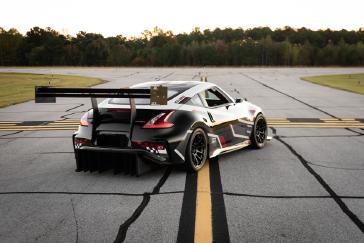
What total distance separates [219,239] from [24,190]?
2865mm

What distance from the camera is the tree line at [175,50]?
127 meters

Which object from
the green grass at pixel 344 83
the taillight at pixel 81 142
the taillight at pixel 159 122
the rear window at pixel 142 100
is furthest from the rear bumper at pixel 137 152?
the green grass at pixel 344 83

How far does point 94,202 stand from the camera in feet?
16.9

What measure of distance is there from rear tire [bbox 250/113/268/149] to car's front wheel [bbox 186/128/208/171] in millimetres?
1711

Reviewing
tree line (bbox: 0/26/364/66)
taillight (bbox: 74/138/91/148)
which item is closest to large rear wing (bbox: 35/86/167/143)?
taillight (bbox: 74/138/91/148)

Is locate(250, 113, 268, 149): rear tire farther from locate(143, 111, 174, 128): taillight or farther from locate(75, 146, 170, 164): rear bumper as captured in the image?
locate(75, 146, 170, 164): rear bumper

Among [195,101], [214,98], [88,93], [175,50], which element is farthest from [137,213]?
[175,50]

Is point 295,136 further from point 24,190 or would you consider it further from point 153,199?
point 24,190

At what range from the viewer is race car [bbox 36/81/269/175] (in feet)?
19.9

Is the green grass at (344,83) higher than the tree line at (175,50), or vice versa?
the tree line at (175,50)

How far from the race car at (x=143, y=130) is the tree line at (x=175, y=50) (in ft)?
399

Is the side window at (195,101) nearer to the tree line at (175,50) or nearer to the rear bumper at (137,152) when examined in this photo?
the rear bumper at (137,152)

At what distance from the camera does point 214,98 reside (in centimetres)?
797

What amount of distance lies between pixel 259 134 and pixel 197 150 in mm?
2217
